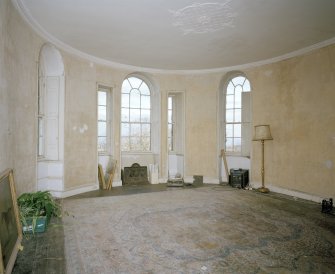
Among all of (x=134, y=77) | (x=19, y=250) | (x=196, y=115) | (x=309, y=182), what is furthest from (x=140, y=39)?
(x=309, y=182)

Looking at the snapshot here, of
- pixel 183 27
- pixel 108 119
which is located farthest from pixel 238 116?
pixel 108 119

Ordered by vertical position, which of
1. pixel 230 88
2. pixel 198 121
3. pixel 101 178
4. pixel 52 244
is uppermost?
pixel 230 88

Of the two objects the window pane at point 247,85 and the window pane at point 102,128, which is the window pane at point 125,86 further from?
the window pane at point 247,85

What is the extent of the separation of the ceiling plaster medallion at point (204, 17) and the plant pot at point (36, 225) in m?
3.72

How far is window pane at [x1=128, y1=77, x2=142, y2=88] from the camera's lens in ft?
25.6

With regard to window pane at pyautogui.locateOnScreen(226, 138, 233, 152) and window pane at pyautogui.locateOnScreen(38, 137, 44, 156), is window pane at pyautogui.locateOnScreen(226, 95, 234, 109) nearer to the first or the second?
window pane at pyautogui.locateOnScreen(226, 138, 233, 152)

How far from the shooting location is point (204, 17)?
14.4 ft

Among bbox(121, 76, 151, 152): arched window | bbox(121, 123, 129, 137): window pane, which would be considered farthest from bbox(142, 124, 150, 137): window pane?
bbox(121, 123, 129, 137): window pane

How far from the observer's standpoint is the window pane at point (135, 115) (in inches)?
310

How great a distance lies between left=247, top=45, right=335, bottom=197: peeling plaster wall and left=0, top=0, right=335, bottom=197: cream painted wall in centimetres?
2

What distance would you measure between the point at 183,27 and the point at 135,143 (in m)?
4.07

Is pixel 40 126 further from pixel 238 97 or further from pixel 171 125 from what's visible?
pixel 238 97

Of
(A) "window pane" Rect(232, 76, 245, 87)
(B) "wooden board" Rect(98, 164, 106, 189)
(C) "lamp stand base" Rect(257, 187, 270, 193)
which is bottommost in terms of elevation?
(C) "lamp stand base" Rect(257, 187, 270, 193)

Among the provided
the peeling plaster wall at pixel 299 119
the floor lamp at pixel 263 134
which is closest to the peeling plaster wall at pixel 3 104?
the floor lamp at pixel 263 134
